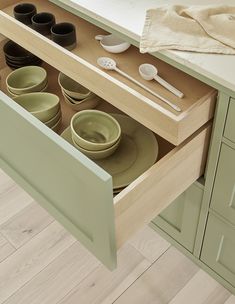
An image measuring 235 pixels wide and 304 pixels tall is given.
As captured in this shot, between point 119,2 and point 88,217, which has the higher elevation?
point 119,2

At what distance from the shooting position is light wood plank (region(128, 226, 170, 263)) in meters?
1.44

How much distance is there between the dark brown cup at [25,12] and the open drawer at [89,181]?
1.17 feet

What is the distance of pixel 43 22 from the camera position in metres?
1.26

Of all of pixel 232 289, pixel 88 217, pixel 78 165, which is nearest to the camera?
pixel 78 165

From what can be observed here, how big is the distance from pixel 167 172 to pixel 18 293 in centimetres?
67

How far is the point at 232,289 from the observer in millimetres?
1332

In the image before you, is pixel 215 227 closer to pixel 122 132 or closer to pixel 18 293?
pixel 122 132

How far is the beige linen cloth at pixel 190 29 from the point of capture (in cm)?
96

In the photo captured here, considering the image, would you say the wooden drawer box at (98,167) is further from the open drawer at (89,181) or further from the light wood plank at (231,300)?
the light wood plank at (231,300)

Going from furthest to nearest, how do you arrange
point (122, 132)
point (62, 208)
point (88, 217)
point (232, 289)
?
1. point (232, 289)
2. point (122, 132)
3. point (62, 208)
4. point (88, 217)

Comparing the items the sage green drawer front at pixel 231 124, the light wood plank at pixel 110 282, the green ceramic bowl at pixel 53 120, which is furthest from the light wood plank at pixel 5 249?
the sage green drawer front at pixel 231 124

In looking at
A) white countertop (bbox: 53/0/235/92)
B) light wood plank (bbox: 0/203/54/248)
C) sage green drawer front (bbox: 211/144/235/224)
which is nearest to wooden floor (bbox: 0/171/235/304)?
light wood plank (bbox: 0/203/54/248)

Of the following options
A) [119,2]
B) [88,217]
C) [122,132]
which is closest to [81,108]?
[122,132]

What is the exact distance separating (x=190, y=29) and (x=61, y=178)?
1.36 ft
